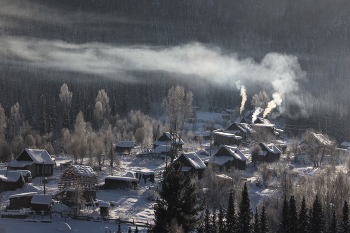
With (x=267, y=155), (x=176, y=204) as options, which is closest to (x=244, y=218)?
(x=176, y=204)

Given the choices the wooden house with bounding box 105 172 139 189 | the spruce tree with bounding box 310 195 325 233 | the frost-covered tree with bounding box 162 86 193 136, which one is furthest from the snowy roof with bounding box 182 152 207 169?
the spruce tree with bounding box 310 195 325 233

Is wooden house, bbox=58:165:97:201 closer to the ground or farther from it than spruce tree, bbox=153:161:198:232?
closer to the ground

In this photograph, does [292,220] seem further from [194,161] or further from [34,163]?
[34,163]

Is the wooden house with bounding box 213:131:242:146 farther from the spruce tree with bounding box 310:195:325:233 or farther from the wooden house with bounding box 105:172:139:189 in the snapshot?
the spruce tree with bounding box 310:195:325:233

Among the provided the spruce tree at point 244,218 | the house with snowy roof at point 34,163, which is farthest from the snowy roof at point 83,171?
the spruce tree at point 244,218

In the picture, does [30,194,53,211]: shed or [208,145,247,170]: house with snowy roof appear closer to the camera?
[30,194,53,211]: shed

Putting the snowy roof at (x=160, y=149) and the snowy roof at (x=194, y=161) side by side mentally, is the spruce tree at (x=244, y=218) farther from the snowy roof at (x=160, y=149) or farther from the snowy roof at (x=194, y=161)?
the snowy roof at (x=160, y=149)
